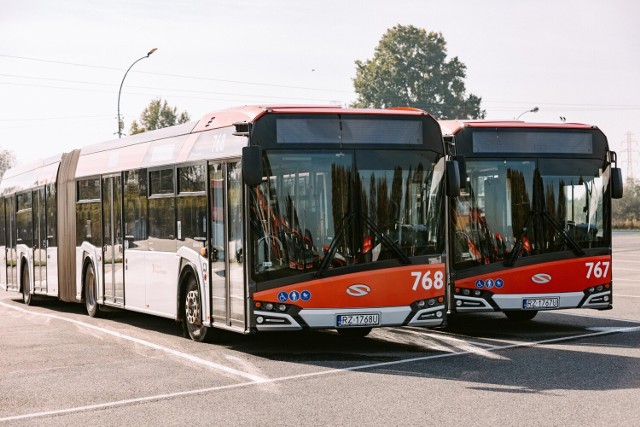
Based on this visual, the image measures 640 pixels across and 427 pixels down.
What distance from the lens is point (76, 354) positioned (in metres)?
13.5

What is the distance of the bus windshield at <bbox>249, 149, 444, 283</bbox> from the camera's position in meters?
12.5

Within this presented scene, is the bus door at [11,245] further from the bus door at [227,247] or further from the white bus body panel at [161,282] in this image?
the bus door at [227,247]

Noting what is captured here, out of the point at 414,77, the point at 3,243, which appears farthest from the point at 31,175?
the point at 414,77

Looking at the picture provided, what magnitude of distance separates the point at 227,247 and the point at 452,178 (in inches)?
111

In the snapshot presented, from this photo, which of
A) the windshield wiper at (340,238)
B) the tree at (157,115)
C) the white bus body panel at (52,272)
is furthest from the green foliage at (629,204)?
the windshield wiper at (340,238)

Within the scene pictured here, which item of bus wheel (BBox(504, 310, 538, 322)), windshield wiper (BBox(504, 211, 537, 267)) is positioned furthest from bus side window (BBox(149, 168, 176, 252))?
bus wheel (BBox(504, 310, 538, 322))

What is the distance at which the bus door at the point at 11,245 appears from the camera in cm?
2516

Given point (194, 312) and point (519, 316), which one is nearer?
point (194, 312)

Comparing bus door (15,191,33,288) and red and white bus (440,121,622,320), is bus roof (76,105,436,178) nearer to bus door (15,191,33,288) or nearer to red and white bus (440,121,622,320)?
red and white bus (440,121,622,320)

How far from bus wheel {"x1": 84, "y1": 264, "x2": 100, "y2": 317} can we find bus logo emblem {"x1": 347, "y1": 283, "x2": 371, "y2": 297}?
7.71 meters

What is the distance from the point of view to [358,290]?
12617 mm

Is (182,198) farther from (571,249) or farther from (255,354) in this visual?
(571,249)

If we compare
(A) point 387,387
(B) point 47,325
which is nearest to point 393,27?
(B) point 47,325

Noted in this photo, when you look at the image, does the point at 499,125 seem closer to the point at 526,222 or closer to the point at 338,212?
the point at 526,222
